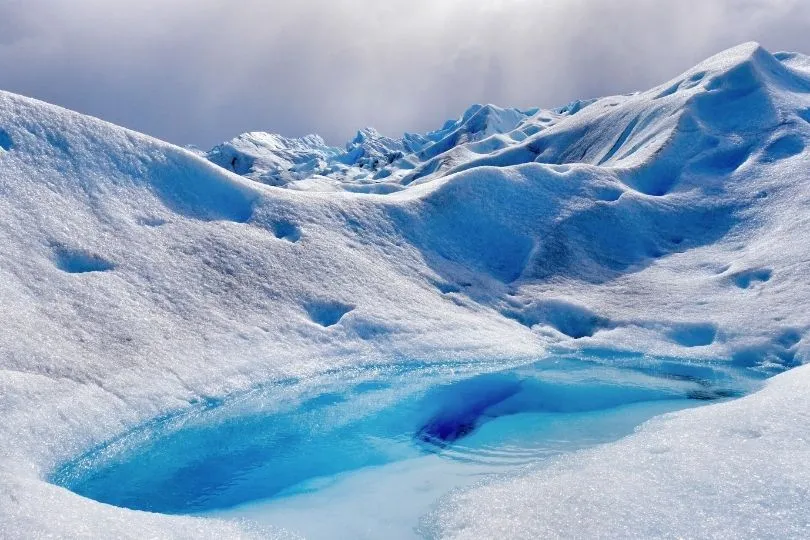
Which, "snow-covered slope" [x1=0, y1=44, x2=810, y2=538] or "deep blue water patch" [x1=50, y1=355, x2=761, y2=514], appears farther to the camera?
"deep blue water patch" [x1=50, y1=355, x2=761, y2=514]

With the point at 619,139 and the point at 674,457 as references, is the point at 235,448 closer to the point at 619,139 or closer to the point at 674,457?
the point at 674,457

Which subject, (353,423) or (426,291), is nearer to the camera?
(353,423)

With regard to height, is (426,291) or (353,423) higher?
(426,291)

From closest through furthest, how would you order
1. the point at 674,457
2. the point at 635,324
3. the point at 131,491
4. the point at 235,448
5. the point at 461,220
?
the point at 674,457 < the point at 131,491 < the point at 235,448 < the point at 635,324 < the point at 461,220

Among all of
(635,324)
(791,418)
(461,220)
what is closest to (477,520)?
(791,418)
